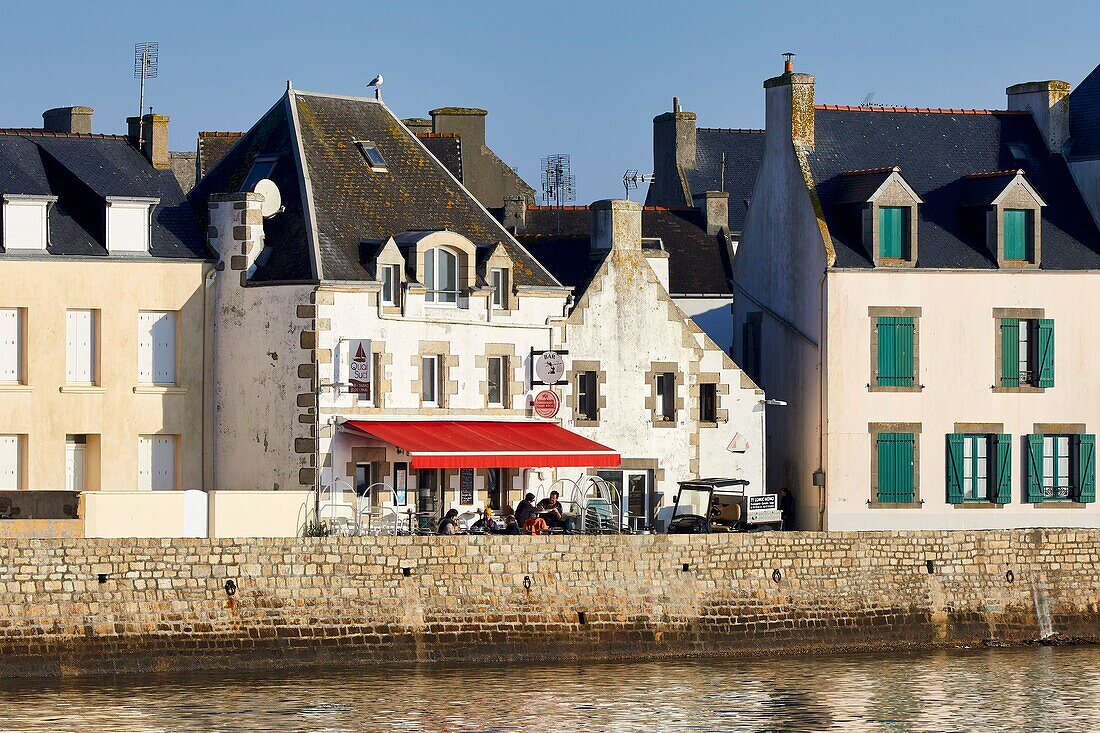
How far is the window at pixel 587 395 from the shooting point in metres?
41.4

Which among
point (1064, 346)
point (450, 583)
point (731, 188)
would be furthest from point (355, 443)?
point (731, 188)

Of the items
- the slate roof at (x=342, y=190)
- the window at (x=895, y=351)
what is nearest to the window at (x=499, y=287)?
the slate roof at (x=342, y=190)

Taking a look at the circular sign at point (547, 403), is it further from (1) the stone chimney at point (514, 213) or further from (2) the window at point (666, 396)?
(1) the stone chimney at point (514, 213)

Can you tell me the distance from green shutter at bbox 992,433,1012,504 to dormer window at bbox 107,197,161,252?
1528 cm

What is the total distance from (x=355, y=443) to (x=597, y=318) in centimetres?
564

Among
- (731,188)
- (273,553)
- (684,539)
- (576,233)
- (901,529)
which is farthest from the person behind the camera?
(731,188)

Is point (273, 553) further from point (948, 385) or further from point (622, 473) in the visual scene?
point (948, 385)

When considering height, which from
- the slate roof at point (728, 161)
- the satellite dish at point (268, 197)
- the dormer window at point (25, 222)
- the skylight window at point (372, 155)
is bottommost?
the dormer window at point (25, 222)

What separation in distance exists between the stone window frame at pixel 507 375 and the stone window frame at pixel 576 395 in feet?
3.34

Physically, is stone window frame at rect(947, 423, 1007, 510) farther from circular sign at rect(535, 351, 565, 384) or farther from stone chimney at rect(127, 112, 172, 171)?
stone chimney at rect(127, 112, 172, 171)

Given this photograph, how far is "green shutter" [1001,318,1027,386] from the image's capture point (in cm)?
4247

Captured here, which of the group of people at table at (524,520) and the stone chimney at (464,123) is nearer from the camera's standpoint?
the group of people at table at (524,520)

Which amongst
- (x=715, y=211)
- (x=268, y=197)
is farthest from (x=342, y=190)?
(x=715, y=211)

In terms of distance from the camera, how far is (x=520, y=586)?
117 feet
